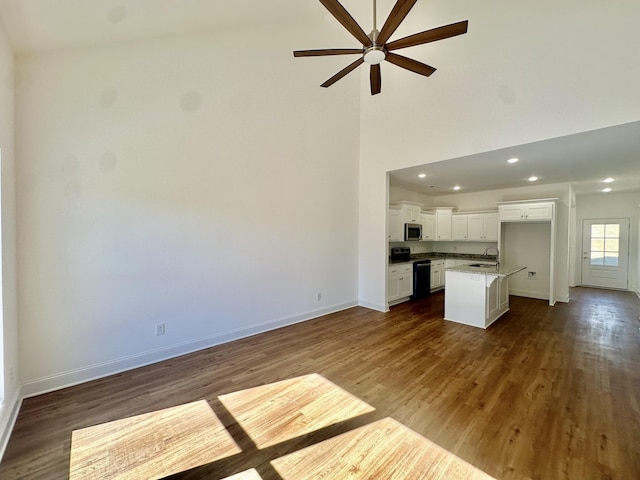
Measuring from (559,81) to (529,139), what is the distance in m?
0.63

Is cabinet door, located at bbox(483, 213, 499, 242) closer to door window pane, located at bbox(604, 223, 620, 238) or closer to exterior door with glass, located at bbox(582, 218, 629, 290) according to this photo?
exterior door with glass, located at bbox(582, 218, 629, 290)

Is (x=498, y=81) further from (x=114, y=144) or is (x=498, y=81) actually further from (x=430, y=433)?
(x=114, y=144)

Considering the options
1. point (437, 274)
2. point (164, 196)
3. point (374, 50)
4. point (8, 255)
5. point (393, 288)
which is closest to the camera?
point (8, 255)

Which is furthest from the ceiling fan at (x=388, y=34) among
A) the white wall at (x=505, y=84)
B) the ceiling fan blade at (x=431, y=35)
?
the white wall at (x=505, y=84)

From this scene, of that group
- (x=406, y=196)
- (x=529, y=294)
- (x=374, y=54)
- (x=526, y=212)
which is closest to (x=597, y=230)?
(x=529, y=294)

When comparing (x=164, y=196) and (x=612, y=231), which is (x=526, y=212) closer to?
(x=612, y=231)

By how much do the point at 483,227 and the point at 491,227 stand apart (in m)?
0.16

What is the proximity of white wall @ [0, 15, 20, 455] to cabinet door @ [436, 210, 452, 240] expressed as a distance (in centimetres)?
748

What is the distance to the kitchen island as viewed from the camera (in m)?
4.13

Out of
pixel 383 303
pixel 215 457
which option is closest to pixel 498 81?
pixel 383 303

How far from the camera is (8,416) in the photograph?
203cm

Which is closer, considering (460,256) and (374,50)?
(374,50)

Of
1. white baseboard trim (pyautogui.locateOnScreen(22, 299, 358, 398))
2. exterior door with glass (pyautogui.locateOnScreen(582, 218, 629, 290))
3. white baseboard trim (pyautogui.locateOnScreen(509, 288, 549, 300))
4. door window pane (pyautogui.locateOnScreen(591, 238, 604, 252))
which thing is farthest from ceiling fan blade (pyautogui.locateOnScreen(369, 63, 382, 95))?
door window pane (pyautogui.locateOnScreen(591, 238, 604, 252))

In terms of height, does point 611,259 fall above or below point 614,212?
A: below
